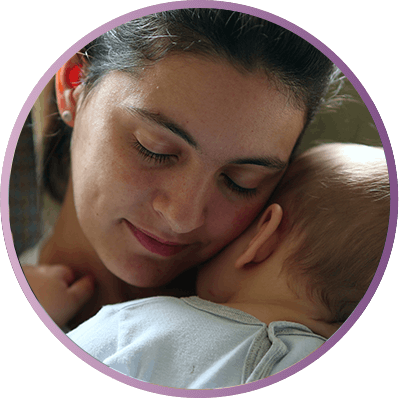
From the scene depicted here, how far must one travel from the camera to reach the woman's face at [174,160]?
980mm

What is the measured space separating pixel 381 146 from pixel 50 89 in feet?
2.56

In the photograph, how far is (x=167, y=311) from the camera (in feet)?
3.46

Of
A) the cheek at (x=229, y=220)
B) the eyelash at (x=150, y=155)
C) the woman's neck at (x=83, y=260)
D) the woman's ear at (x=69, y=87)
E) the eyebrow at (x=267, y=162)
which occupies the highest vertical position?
the woman's ear at (x=69, y=87)

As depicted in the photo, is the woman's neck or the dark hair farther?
the woman's neck

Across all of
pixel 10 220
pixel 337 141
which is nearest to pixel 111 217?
pixel 10 220

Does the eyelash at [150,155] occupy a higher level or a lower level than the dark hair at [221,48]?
lower

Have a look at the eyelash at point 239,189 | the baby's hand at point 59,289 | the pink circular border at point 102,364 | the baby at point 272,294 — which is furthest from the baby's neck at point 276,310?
the baby's hand at point 59,289

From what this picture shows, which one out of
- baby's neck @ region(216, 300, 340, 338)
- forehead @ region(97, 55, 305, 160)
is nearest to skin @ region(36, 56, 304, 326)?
forehead @ region(97, 55, 305, 160)

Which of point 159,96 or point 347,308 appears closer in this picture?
point 159,96

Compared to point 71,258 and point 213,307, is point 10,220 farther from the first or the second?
point 213,307

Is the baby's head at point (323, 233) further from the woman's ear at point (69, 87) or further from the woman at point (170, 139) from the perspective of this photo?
the woman's ear at point (69, 87)

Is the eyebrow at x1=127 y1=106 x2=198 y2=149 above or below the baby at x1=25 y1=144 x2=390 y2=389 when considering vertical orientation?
above

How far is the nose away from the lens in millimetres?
1015

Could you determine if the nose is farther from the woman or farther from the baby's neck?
the baby's neck
